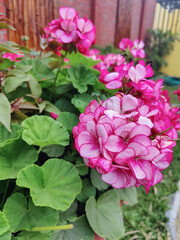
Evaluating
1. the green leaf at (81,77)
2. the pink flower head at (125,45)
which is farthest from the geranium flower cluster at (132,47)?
the green leaf at (81,77)

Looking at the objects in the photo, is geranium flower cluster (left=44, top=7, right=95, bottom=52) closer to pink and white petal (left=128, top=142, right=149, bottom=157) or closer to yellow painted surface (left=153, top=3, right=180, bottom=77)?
pink and white petal (left=128, top=142, right=149, bottom=157)

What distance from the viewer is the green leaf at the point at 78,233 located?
574 mm

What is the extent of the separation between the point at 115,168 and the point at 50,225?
202 millimetres

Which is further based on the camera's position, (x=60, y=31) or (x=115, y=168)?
(x=60, y=31)

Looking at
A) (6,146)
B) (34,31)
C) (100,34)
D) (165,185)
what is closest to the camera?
(6,146)

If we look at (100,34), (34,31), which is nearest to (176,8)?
(100,34)

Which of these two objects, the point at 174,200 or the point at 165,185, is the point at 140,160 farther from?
the point at 165,185

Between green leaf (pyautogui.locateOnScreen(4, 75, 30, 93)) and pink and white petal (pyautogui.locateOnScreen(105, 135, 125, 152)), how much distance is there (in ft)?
1.30

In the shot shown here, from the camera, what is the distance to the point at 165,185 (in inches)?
68.7

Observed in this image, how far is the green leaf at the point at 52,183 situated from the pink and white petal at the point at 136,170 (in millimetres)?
179

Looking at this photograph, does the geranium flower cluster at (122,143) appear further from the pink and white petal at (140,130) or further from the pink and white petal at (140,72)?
the pink and white petal at (140,72)

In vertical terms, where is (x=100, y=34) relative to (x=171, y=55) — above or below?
above

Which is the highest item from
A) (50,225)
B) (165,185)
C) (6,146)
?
(6,146)

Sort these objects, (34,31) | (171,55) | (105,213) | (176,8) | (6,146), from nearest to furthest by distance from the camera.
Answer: (6,146) → (105,213) → (34,31) → (171,55) → (176,8)
